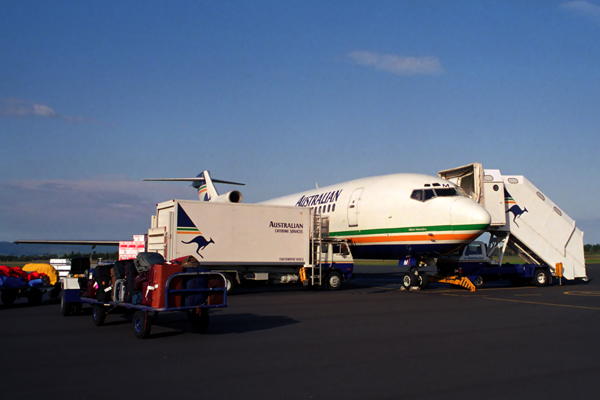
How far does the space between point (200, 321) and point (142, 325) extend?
109 cm

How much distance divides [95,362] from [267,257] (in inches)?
487

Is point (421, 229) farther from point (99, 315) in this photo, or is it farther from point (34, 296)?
point (34, 296)

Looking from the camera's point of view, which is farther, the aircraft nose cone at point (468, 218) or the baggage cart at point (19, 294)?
the aircraft nose cone at point (468, 218)

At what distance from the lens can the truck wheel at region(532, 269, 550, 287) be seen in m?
22.2

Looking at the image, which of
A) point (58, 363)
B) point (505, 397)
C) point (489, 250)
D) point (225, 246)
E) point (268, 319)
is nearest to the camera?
point (505, 397)

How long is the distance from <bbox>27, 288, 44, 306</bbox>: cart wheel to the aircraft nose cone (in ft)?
45.9

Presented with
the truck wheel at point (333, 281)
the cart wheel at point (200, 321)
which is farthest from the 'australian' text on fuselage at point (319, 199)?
the cart wheel at point (200, 321)

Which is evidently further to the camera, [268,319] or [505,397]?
[268,319]

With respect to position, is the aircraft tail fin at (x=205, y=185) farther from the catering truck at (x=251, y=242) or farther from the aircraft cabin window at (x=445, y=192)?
the aircraft cabin window at (x=445, y=192)

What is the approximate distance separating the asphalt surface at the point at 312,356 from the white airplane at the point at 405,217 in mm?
5037

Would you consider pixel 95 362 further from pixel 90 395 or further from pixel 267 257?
pixel 267 257

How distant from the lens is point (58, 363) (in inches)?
278

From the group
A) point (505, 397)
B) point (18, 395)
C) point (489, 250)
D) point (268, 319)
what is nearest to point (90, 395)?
point (18, 395)

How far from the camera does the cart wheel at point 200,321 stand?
31.2 ft
